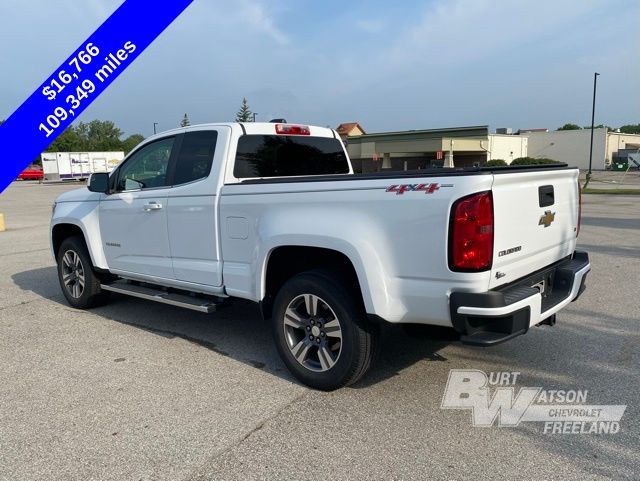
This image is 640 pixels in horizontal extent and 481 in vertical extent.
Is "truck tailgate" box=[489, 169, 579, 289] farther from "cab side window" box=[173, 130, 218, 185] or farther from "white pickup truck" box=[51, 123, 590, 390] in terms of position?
"cab side window" box=[173, 130, 218, 185]

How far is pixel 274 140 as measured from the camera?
5066 mm

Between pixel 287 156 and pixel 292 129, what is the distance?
30 centimetres

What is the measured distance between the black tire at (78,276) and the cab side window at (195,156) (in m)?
1.92

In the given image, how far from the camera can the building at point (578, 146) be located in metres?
64.5

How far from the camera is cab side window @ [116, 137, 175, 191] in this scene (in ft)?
17.0

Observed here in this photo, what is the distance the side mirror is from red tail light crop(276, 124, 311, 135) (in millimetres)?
2006

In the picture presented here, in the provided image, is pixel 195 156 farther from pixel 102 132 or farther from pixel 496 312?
pixel 102 132

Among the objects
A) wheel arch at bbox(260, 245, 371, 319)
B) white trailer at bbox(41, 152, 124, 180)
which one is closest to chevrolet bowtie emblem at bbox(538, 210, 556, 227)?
wheel arch at bbox(260, 245, 371, 319)

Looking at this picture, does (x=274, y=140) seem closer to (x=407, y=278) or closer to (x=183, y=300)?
(x=183, y=300)

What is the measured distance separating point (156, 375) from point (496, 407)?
263 cm

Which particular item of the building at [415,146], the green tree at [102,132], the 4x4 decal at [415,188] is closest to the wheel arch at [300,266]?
the 4x4 decal at [415,188]

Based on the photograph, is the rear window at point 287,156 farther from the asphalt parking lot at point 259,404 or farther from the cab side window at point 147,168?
the asphalt parking lot at point 259,404

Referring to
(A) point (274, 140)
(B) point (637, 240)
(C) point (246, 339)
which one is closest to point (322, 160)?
(A) point (274, 140)

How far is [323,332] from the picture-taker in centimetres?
390
